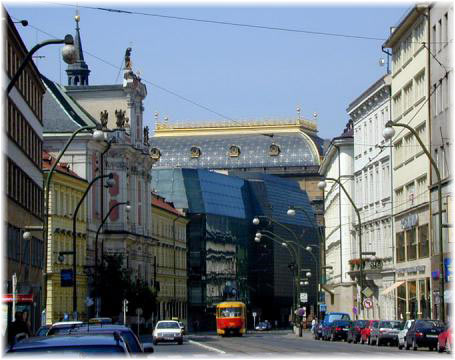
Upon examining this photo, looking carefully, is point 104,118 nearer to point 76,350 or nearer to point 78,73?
point 78,73

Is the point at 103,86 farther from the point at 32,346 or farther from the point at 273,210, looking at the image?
the point at 32,346

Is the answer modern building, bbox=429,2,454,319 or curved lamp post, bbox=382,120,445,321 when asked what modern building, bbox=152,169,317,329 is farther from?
curved lamp post, bbox=382,120,445,321

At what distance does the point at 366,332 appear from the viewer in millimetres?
63906

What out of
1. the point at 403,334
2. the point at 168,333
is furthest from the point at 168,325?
the point at 403,334

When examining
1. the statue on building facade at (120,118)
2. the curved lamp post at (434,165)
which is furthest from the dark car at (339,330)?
the statue on building facade at (120,118)

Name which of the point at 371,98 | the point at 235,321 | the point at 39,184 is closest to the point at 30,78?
the point at 39,184

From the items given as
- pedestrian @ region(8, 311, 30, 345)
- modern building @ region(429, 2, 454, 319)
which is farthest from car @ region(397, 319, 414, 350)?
pedestrian @ region(8, 311, 30, 345)

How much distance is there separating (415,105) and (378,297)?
55.6 feet

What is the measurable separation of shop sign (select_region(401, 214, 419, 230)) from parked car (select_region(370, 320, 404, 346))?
15.1 m

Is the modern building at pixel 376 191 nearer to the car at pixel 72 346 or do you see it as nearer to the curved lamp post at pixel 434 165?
the curved lamp post at pixel 434 165

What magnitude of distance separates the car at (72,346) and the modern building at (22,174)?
3728cm

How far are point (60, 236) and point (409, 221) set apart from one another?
104ft

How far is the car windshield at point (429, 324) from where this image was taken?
166 ft

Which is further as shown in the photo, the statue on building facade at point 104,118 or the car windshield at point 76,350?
the statue on building facade at point 104,118
